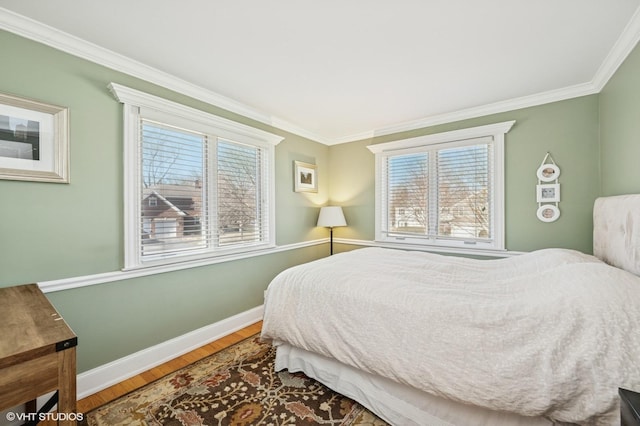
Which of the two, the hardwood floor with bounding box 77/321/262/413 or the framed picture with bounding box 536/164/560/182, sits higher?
the framed picture with bounding box 536/164/560/182

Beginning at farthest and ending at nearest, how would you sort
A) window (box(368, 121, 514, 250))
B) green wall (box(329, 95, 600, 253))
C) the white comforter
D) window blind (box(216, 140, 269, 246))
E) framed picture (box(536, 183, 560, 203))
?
window (box(368, 121, 514, 250)) < window blind (box(216, 140, 269, 246)) < framed picture (box(536, 183, 560, 203)) < green wall (box(329, 95, 600, 253)) < the white comforter

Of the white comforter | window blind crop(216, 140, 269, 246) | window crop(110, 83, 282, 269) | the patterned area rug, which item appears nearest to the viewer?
the white comforter

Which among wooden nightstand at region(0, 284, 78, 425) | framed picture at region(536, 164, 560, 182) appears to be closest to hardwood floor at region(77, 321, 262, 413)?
wooden nightstand at region(0, 284, 78, 425)

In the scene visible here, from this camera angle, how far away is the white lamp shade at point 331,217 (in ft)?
12.5

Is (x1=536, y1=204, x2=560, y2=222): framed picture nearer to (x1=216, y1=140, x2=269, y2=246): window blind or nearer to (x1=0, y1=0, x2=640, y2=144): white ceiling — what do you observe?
(x1=0, y1=0, x2=640, y2=144): white ceiling

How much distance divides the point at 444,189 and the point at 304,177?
1876 mm

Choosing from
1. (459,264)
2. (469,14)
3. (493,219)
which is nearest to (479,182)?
(493,219)

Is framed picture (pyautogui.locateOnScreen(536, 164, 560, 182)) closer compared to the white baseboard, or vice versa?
the white baseboard

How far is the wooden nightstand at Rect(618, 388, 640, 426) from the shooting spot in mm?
815

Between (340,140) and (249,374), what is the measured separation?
3.33m

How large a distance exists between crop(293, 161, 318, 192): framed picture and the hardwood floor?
1920 millimetres

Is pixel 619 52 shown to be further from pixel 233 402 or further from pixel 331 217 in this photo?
pixel 233 402

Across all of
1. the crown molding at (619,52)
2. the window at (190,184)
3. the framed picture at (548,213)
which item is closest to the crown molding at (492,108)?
the crown molding at (619,52)

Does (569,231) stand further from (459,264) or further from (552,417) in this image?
(552,417)
